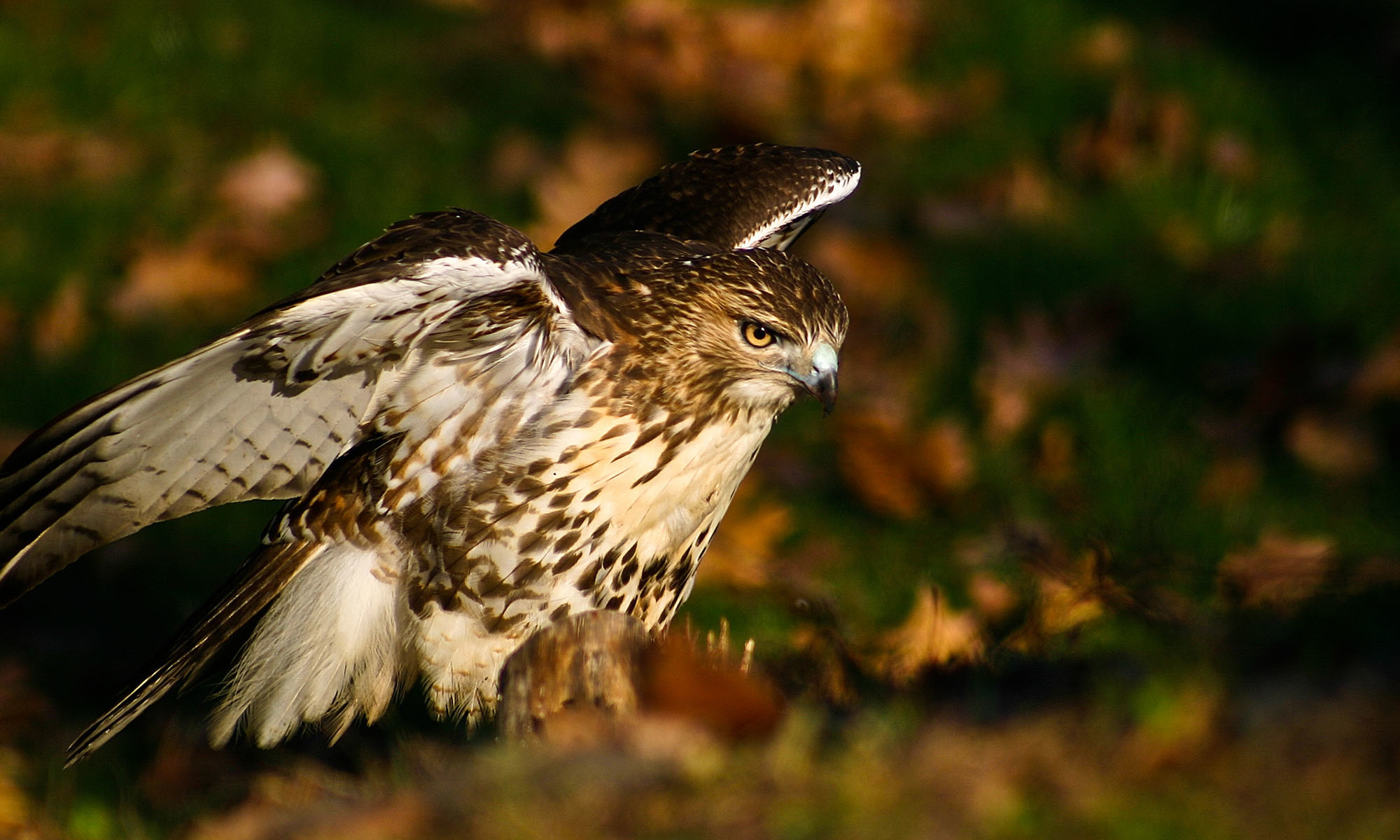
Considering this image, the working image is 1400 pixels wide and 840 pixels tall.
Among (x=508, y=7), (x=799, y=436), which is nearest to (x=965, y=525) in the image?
(x=799, y=436)

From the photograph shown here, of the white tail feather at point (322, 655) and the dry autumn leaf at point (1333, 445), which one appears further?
the dry autumn leaf at point (1333, 445)

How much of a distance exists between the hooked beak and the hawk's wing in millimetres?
792

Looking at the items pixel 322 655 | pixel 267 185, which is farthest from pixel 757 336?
pixel 267 185

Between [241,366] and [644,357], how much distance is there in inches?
42.8

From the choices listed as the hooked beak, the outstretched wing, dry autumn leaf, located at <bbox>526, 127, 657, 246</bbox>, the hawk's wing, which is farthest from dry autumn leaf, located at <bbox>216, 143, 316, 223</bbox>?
the hooked beak

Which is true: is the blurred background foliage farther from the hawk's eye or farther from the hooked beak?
the hawk's eye

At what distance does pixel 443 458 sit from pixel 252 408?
0.53m

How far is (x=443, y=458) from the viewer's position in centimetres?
388

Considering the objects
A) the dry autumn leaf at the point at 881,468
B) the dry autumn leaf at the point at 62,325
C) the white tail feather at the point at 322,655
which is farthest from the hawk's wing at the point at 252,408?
the dry autumn leaf at the point at 62,325

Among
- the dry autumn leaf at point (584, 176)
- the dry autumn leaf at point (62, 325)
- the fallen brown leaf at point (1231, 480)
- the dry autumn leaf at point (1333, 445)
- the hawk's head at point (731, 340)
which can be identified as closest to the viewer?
the hawk's head at point (731, 340)

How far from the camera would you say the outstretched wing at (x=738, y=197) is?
5020 mm

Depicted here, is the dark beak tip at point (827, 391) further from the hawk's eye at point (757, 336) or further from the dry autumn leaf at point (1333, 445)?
the dry autumn leaf at point (1333, 445)

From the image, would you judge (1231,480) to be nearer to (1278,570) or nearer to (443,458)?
(1278,570)

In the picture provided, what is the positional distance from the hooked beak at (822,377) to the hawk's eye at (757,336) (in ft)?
0.38
